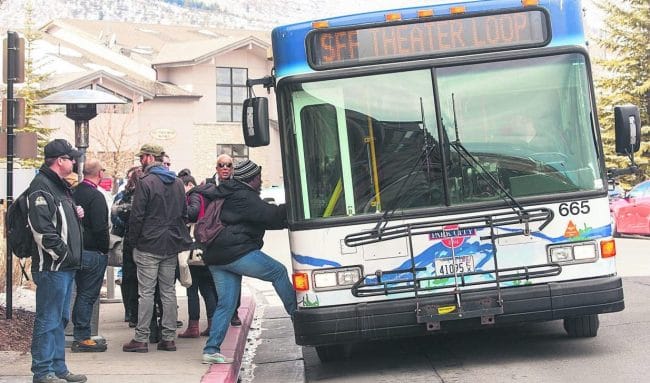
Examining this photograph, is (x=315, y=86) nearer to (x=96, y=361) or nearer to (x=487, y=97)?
(x=487, y=97)

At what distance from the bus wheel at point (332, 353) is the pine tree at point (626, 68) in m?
28.4

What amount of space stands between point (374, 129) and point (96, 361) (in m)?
3.23

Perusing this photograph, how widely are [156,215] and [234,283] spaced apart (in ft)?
3.09

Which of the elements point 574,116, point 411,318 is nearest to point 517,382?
point 411,318

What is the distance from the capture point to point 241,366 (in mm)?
10008

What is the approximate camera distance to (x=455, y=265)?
27.5ft

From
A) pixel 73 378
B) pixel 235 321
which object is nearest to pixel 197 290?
pixel 235 321

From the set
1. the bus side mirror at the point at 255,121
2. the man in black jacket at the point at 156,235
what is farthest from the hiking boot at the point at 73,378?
the bus side mirror at the point at 255,121

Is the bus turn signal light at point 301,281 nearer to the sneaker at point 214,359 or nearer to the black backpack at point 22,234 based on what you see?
the sneaker at point 214,359

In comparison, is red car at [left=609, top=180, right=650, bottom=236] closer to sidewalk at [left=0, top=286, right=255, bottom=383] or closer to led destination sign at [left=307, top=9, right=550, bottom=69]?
sidewalk at [left=0, top=286, right=255, bottom=383]

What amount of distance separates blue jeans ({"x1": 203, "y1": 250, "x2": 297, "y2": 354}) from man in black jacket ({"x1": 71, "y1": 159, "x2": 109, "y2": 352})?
110 centimetres

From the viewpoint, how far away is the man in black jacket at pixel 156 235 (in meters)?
9.34

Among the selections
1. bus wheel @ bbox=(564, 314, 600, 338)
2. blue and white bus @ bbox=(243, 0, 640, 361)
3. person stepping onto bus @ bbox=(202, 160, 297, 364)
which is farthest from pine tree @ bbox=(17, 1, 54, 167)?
blue and white bus @ bbox=(243, 0, 640, 361)

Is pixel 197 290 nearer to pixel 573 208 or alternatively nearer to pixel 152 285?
pixel 152 285
